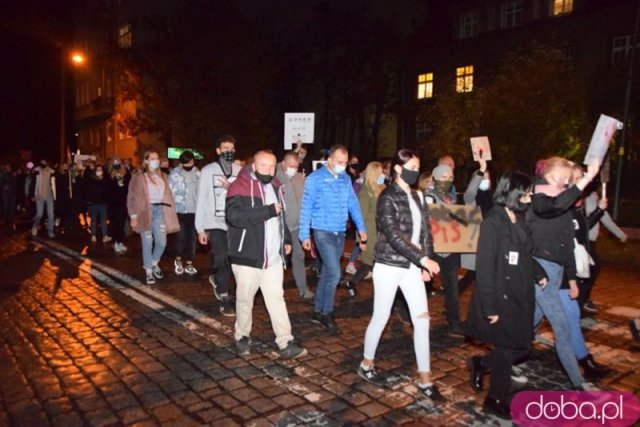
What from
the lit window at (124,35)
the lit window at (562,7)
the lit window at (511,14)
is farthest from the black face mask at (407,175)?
the lit window at (124,35)

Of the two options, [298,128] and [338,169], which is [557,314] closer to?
[338,169]

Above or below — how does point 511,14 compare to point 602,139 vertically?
above

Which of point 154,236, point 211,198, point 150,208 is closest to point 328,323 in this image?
point 211,198

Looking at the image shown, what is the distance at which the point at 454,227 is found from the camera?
6.21 metres

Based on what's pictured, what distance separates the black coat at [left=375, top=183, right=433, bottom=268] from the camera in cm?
434

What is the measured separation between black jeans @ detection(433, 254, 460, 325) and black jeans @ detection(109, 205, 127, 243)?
8199mm

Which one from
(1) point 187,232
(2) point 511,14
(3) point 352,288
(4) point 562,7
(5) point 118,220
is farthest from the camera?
(2) point 511,14

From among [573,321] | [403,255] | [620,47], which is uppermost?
[620,47]

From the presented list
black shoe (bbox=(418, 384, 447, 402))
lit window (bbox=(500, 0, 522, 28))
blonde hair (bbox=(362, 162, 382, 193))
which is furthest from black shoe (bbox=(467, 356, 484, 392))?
lit window (bbox=(500, 0, 522, 28))

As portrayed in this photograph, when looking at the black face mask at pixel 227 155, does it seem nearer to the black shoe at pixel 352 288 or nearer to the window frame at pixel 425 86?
the black shoe at pixel 352 288

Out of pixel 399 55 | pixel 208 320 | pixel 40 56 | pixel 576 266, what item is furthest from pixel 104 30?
pixel 576 266

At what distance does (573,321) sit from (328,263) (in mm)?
2602

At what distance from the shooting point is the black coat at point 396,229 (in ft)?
14.2

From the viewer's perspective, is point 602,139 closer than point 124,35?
Yes
